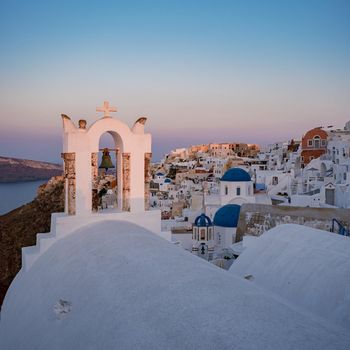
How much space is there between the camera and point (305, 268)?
18.2 ft

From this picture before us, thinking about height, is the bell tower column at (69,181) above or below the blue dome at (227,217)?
above

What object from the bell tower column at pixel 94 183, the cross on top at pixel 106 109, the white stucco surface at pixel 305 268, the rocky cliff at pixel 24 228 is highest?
the cross on top at pixel 106 109

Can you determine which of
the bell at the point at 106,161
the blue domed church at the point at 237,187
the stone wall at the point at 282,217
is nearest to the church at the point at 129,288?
Result: the bell at the point at 106,161

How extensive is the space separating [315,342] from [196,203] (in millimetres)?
27640

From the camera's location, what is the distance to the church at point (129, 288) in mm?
2342

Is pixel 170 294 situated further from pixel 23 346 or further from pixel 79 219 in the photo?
pixel 79 219

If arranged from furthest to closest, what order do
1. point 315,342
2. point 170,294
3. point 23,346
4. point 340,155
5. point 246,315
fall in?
point 340,155, point 23,346, point 170,294, point 246,315, point 315,342

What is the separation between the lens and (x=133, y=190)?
5418 millimetres

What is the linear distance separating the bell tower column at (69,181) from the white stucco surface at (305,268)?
9.24ft

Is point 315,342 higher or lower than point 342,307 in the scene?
higher

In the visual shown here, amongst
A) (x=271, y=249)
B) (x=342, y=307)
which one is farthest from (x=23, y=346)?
(x=271, y=249)

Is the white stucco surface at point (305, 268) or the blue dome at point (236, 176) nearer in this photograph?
the white stucco surface at point (305, 268)

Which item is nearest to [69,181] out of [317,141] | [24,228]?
[24,228]

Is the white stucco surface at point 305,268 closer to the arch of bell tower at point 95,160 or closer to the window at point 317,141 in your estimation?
the arch of bell tower at point 95,160
